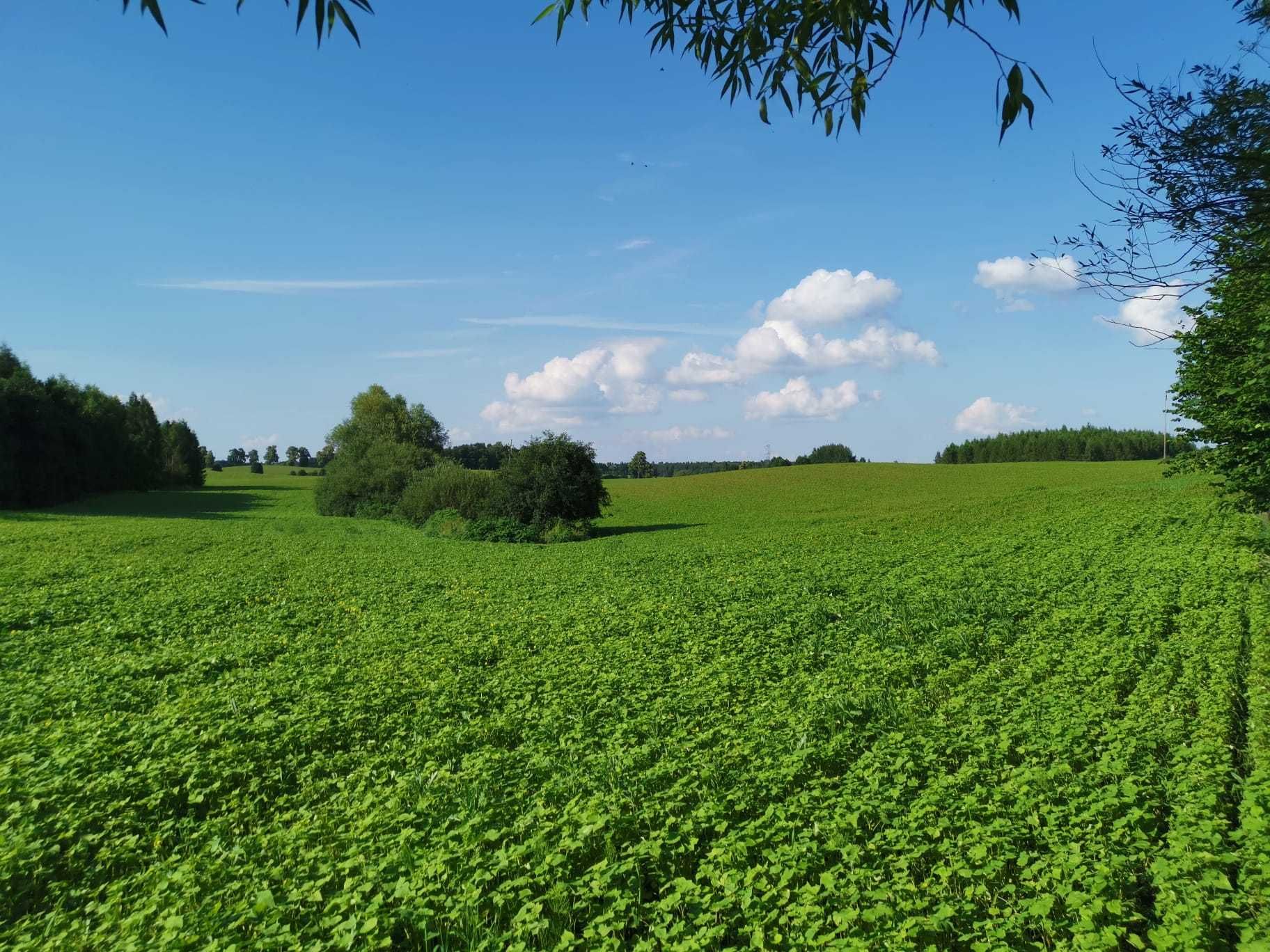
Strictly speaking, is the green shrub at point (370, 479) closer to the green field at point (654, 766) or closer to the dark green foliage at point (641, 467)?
Result: the green field at point (654, 766)

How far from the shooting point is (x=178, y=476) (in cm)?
9375

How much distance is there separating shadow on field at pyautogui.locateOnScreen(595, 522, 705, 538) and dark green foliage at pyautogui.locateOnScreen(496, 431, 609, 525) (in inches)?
75.4

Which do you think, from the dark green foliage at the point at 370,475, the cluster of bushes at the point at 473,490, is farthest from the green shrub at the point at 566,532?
the dark green foliage at the point at 370,475

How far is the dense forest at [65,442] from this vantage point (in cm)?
5428

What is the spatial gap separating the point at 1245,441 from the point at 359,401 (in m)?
83.5

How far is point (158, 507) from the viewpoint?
60.0 metres

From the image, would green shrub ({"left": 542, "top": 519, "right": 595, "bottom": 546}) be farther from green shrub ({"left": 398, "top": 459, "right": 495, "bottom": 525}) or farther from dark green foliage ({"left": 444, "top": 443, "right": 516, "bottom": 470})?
dark green foliage ({"left": 444, "top": 443, "right": 516, "bottom": 470})

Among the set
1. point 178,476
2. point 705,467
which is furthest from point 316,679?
point 705,467

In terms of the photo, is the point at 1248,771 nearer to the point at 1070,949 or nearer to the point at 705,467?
the point at 1070,949

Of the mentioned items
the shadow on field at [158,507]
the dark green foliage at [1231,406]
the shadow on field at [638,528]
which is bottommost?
the shadow on field at [638,528]

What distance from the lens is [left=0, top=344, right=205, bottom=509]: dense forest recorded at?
54281 millimetres

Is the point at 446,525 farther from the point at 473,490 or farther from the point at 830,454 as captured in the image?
the point at 830,454

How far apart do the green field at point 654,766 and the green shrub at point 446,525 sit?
2712cm

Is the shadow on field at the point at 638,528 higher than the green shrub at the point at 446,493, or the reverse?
the green shrub at the point at 446,493
